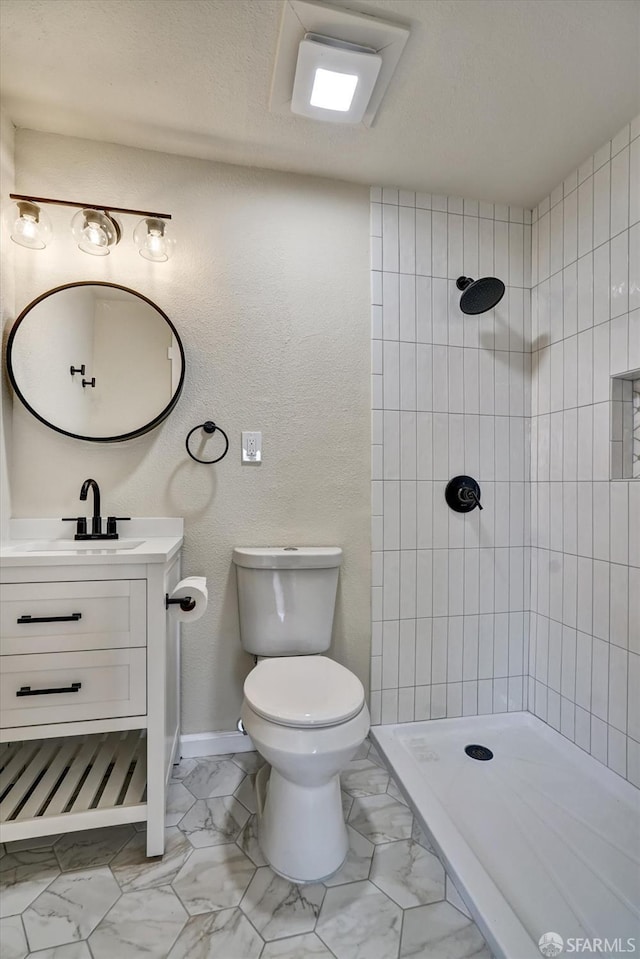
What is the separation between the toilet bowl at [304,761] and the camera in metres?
1.05

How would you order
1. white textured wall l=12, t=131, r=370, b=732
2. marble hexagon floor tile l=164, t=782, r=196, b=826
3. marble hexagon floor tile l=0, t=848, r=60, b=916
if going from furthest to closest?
white textured wall l=12, t=131, r=370, b=732, marble hexagon floor tile l=164, t=782, r=196, b=826, marble hexagon floor tile l=0, t=848, r=60, b=916

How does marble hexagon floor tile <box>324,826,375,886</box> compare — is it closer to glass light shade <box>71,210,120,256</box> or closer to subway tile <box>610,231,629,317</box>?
subway tile <box>610,231,629,317</box>

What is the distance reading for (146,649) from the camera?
1.15 metres

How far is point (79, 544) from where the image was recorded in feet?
4.67

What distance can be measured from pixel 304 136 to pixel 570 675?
2185 millimetres

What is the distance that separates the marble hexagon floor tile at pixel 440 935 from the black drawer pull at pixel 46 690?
954mm

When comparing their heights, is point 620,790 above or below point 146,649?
below

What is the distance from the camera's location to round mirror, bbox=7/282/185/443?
1476mm

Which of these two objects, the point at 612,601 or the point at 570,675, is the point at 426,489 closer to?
the point at 612,601

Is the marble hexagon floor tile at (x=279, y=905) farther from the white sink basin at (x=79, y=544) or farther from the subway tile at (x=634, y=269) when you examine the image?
the subway tile at (x=634, y=269)

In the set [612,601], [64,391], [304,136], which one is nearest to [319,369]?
[304,136]

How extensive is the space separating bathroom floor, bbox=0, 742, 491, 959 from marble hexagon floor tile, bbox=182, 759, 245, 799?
0.27ft

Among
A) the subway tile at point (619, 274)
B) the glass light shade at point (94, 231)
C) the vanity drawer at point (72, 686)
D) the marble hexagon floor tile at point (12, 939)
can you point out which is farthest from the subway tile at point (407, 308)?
the marble hexagon floor tile at point (12, 939)

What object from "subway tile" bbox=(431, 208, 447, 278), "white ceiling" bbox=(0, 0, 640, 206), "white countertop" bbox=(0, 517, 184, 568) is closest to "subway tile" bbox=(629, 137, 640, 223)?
"white ceiling" bbox=(0, 0, 640, 206)
